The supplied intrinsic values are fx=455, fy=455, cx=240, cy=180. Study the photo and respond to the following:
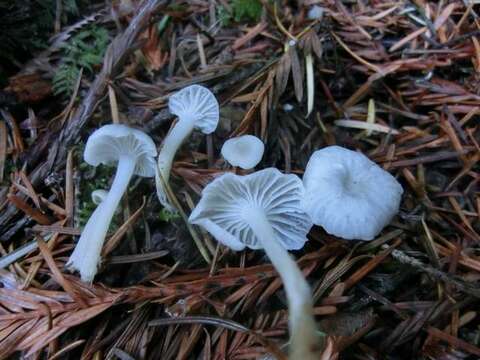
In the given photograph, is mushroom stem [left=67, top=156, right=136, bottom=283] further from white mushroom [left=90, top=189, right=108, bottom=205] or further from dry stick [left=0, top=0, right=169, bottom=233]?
dry stick [left=0, top=0, right=169, bottom=233]

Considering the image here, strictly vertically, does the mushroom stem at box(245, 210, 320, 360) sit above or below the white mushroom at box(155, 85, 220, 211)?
below

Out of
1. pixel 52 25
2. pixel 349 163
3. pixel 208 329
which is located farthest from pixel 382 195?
pixel 52 25

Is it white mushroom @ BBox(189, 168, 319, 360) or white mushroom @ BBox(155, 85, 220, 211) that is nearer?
white mushroom @ BBox(189, 168, 319, 360)

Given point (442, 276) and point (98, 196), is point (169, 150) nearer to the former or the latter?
point (98, 196)

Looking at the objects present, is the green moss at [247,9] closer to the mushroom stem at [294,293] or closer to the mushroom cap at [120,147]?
the mushroom cap at [120,147]

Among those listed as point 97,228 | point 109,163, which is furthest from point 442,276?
point 109,163

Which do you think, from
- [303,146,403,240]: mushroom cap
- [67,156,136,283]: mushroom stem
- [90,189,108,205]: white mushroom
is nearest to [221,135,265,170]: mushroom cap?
[303,146,403,240]: mushroom cap
